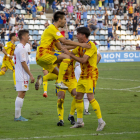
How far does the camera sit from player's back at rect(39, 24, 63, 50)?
7.04 m

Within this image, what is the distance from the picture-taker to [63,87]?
23.1 feet

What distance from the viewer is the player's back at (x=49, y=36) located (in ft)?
23.1

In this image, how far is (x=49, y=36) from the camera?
7.13m

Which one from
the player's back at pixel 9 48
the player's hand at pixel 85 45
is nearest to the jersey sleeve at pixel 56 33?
the player's hand at pixel 85 45

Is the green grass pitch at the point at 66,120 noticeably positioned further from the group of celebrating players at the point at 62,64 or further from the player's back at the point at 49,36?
the player's back at the point at 49,36

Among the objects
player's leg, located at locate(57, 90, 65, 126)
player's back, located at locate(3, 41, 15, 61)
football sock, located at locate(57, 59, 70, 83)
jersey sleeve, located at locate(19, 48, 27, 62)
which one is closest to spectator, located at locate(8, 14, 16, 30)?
player's back, located at locate(3, 41, 15, 61)

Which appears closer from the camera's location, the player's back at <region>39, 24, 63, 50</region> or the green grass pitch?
the green grass pitch

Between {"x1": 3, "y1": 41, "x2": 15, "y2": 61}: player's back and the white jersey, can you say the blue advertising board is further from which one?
the white jersey

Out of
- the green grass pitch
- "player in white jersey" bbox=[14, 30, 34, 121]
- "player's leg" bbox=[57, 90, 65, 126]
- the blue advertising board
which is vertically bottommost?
the blue advertising board

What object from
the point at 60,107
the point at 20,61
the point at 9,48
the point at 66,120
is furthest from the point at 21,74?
the point at 9,48

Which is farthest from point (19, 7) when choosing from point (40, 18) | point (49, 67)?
point (49, 67)

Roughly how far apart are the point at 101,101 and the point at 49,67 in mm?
3547

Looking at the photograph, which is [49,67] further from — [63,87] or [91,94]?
[91,94]

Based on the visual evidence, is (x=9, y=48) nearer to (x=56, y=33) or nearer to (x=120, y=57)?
(x=56, y=33)
